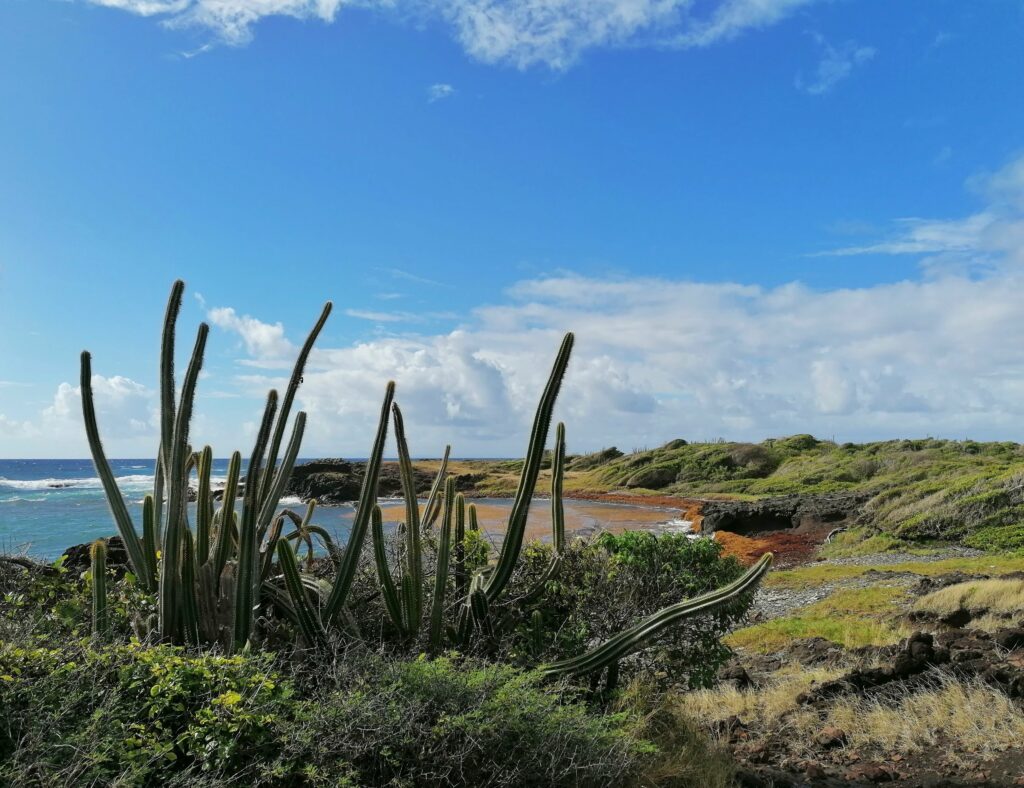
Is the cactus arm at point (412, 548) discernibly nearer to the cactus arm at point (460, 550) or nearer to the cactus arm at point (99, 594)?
the cactus arm at point (460, 550)

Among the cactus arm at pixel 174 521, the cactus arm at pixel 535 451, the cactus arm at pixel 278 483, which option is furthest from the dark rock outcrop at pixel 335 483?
the cactus arm at pixel 174 521

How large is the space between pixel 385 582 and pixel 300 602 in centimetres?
73

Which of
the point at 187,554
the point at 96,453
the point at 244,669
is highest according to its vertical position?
the point at 96,453

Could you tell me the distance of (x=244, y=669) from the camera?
4.10 m

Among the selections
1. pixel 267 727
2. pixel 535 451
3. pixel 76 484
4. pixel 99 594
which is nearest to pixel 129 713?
pixel 267 727

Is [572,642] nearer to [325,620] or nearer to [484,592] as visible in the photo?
[484,592]

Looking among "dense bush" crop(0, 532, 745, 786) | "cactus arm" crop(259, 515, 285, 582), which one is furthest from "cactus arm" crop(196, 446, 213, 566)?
"dense bush" crop(0, 532, 745, 786)

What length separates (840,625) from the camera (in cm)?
1173

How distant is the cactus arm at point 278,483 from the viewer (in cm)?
530

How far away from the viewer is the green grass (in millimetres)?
10685

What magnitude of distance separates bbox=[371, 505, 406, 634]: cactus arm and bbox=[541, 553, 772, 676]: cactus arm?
123 centimetres

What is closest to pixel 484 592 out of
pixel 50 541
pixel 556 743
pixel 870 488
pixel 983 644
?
pixel 556 743

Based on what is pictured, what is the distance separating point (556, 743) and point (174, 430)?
10.7ft

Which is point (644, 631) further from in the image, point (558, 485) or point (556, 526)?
point (558, 485)
